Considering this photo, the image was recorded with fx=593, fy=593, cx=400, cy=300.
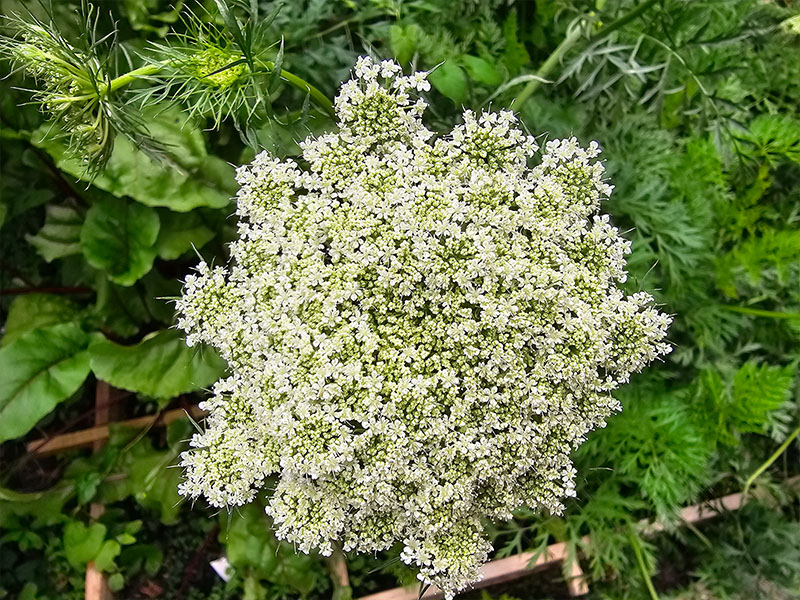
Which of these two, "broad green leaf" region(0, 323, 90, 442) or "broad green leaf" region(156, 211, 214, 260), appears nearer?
"broad green leaf" region(0, 323, 90, 442)

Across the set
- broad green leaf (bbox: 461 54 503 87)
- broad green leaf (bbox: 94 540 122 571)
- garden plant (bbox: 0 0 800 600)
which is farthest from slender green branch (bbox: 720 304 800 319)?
broad green leaf (bbox: 94 540 122 571)

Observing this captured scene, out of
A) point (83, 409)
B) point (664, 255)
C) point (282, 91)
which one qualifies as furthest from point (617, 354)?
point (83, 409)

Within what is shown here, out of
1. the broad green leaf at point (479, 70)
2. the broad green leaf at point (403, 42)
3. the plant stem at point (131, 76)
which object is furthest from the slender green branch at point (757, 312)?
the plant stem at point (131, 76)

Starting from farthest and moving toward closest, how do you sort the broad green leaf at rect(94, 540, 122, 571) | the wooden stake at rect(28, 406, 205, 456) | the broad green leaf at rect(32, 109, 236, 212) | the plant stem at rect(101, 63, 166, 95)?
1. the wooden stake at rect(28, 406, 205, 456)
2. the broad green leaf at rect(94, 540, 122, 571)
3. the broad green leaf at rect(32, 109, 236, 212)
4. the plant stem at rect(101, 63, 166, 95)

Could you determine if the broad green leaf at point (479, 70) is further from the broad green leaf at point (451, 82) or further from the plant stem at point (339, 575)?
the plant stem at point (339, 575)

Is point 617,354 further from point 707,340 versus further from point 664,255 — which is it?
point 707,340

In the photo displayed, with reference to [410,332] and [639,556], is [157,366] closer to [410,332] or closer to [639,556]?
[410,332]

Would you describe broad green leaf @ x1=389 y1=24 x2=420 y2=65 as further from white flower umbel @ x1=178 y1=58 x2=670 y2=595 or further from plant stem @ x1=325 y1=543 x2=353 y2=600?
plant stem @ x1=325 y1=543 x2=353 y2=600

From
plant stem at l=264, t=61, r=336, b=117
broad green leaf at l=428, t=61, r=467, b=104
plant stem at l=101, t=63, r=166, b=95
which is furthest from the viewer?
broad green leaf at l=428, t=61, r=467, b=104
